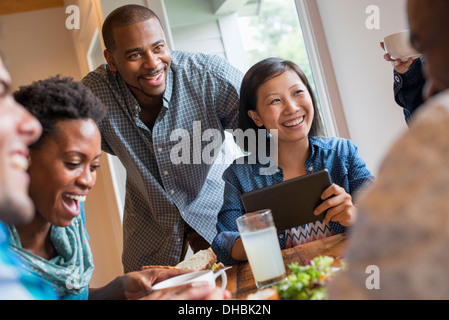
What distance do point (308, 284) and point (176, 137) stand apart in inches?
51.5

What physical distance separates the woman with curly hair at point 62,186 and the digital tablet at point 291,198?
29 centimetres

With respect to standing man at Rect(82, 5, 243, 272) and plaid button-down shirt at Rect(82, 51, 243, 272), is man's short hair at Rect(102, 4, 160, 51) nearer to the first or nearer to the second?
standing man at Rect(82, 5, 243, 272)

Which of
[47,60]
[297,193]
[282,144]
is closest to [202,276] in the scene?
[297,193]

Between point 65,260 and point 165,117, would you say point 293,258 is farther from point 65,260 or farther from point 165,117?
point 165,117

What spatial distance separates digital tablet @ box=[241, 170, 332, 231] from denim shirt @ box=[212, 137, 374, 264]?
309 mm

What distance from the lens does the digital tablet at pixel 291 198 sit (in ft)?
4.55

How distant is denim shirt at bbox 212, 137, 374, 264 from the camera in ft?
5.81

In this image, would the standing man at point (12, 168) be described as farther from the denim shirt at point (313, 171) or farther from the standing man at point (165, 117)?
the standing man at point (165, 117)

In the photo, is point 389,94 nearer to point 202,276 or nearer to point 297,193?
point 297,193

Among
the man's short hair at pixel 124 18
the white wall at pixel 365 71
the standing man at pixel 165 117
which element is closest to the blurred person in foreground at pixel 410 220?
the white wall at pixel 365 71

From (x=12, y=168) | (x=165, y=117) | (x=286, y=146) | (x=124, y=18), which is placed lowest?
(x=286, y=146)

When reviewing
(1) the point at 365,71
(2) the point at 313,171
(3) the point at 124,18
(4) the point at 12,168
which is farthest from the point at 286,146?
(4) the point at 12,168

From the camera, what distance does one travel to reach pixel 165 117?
2199 mm

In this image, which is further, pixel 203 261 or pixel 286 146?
pixel 286 146
